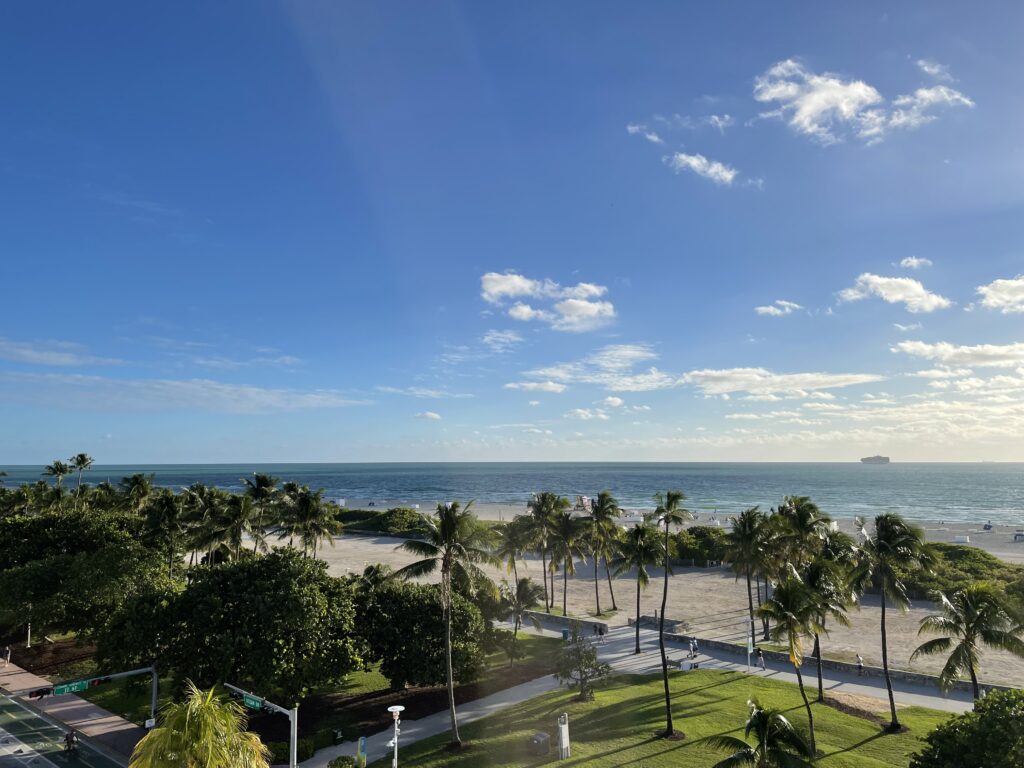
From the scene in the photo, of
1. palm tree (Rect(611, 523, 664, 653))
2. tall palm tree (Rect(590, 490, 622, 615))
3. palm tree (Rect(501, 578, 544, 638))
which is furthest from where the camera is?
tall palm tree (Rect(590, 490, 622, 615))

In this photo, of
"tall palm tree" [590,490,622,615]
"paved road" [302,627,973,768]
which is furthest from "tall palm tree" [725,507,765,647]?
"tall palm tree" [590,490,622,615]

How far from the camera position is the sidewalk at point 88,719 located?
3028 cm

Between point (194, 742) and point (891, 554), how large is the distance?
33368 millimetres

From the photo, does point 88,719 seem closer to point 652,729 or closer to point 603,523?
point 652,729

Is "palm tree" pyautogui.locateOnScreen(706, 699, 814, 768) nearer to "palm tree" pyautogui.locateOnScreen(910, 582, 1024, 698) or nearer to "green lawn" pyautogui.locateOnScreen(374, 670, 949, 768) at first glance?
"green lawn" pyautogui.locateOnScreen(374, 670, 949, 768)

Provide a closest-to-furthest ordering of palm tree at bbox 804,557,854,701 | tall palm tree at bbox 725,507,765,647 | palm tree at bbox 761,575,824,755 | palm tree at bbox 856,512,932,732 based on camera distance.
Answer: palm tree at bbox 761,575,824,755
palm tree at bbox 804,557,854,701
palm tree at bbox 856,512,932,732
tall palm tree at bbox 725,507,765,647

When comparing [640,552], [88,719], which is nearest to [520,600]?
[640,552]

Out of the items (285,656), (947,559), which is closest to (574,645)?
(285,656)

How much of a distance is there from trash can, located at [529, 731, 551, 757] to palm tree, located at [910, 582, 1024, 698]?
18.5 m

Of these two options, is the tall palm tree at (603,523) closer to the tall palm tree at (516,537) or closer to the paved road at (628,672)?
the tall palm tree at (516,537)

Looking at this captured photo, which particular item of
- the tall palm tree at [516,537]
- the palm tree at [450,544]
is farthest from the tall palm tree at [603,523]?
the palm tree at [450,544]

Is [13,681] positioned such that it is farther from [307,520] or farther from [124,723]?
[307,520]

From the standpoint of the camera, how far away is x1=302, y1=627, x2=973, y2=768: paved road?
3048 centimetres

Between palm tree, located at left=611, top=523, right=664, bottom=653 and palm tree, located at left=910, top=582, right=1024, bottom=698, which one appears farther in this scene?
palm tree, located at left=611, top=523, right=664, bottom=653
